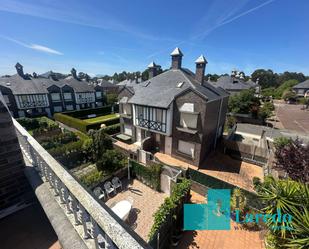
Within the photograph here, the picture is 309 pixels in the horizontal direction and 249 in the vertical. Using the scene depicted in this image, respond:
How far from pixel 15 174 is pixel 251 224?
1235cm

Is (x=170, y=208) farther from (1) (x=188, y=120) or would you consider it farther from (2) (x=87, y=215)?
(1) (x=188, y=120)

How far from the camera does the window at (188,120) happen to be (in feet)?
49.3

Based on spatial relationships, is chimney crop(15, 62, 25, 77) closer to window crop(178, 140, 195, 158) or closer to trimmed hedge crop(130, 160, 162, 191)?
trimmed hedge crop(130, 160, 162, 191)

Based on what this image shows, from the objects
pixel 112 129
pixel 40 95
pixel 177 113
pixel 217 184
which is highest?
pixel 40 95

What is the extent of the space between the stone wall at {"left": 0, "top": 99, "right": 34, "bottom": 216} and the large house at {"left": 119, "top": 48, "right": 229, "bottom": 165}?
12534 millimetres

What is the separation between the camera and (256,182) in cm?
1183

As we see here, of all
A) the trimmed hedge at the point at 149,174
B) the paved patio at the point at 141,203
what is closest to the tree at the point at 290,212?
the paved patio at the point at 141,203

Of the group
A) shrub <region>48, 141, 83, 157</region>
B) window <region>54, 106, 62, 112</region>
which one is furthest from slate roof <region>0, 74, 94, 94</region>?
shrub <region>48, 141, 83, 157</region>

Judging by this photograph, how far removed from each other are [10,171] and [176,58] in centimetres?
1877

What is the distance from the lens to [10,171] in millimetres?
4055

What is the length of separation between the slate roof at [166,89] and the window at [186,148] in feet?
14.7

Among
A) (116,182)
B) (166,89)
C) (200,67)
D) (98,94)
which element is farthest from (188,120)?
(98,94)

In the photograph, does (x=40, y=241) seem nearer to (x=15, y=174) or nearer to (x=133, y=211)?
(x=15, y=174)

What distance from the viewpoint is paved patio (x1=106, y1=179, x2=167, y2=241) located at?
376 inches
